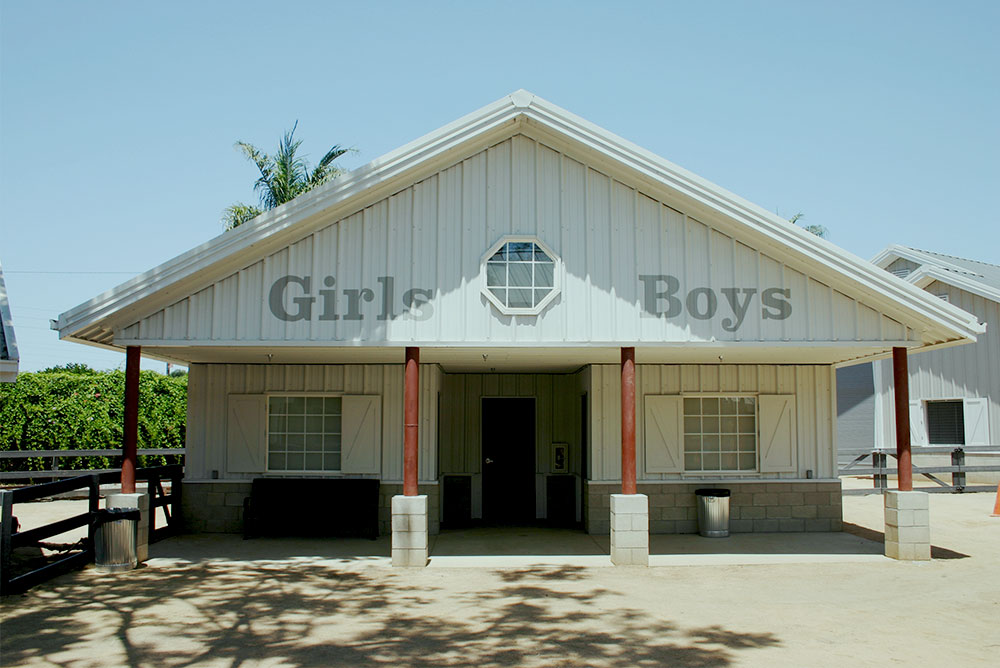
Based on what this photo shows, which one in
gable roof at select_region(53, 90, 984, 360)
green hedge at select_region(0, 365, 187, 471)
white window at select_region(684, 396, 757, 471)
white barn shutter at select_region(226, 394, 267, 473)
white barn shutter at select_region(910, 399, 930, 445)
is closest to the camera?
gable roof at select_region(53, 90, 984, 360)

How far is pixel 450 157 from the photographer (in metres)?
10.4

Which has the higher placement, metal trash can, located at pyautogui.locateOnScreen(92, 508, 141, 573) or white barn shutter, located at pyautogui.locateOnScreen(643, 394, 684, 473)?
white barn shutter, located at pyautogui.locateOnScreen(643, 394, 684, 473)

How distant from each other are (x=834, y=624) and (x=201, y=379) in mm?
9781

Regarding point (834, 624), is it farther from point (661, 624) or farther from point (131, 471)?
point (131, 471)

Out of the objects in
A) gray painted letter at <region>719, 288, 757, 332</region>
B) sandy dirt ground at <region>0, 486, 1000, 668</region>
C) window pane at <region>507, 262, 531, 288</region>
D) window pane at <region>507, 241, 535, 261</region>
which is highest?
window pane at <region>507, 241, 535, 261</region>

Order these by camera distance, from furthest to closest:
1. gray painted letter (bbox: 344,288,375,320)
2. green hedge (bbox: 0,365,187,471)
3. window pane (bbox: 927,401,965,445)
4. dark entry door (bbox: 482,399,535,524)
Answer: window pane (bbox: 927,401,965,445)
green hedge (bbox: 0,365,187,471)
dark entry door (bbox: 482,399,535,524)
gray painted letter (bbox: 344,288,375,320)

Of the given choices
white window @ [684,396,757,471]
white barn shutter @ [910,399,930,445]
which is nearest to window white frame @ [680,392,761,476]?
white window @ [684,396,757,471]

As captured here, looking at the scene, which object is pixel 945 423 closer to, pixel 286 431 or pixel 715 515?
pixel 715 515

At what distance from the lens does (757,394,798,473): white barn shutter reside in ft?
43.1

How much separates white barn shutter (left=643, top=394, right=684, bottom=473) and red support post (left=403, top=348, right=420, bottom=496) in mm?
4287

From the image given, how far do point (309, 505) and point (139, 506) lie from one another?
2.76 metres

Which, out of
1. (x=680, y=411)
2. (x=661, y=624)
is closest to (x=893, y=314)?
(x=680, y=411)

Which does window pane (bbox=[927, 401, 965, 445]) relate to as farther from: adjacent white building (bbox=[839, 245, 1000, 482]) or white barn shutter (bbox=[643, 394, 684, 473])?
white barn shutter (bbox=[643, 394, 684, 473])

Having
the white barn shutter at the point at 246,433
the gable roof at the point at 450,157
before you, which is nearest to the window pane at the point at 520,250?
the gable roof at the point at 450,157
